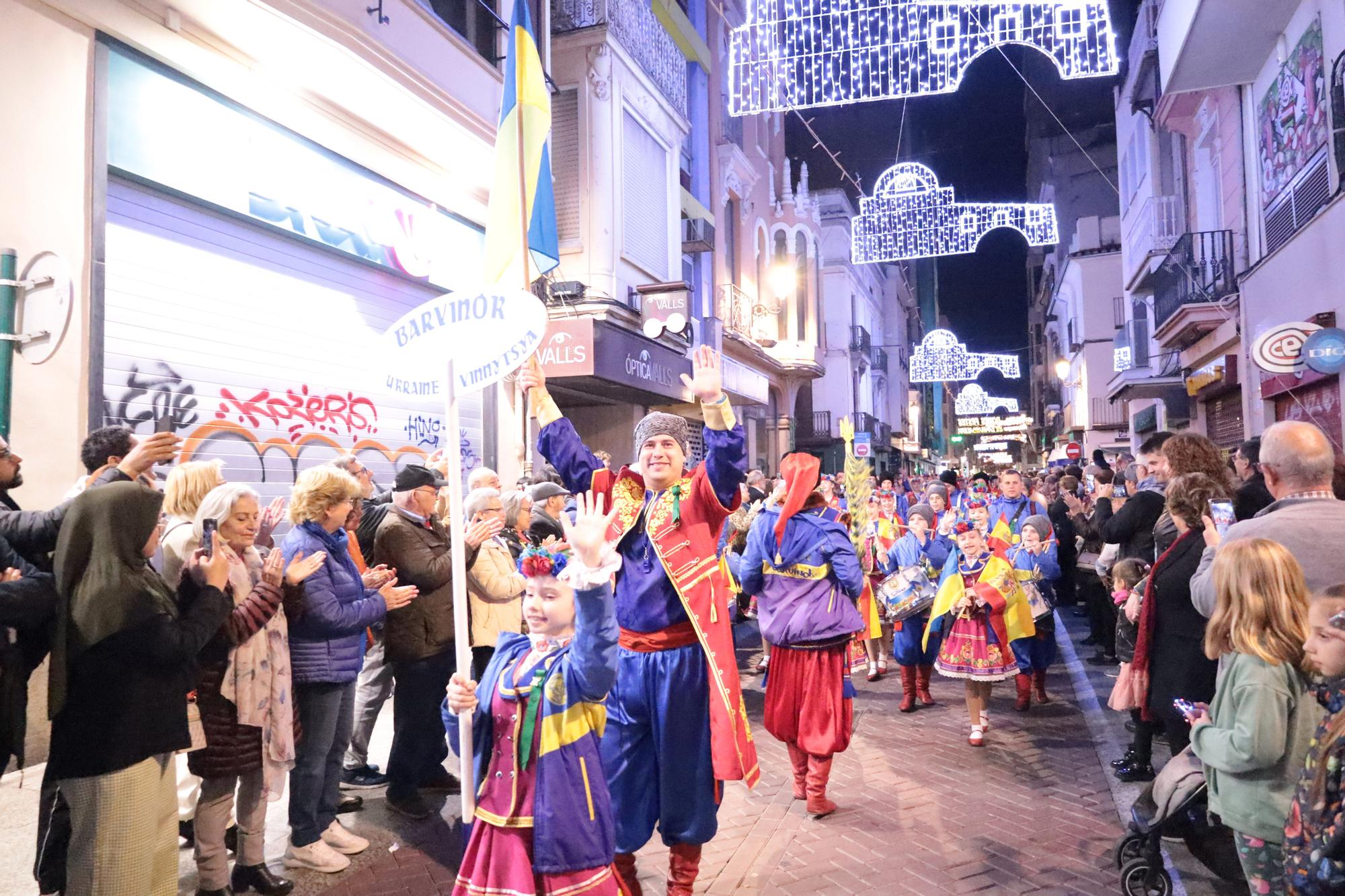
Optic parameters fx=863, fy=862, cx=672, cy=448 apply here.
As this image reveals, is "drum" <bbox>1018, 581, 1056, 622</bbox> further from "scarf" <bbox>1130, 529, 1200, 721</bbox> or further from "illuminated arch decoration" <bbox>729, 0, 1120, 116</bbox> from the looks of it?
"illuminated arch decoration" <bbox>729, 0, 1120, 116</bbox>

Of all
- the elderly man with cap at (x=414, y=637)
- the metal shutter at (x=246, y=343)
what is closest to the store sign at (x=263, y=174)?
the metal shutter at (x=246, y=343)

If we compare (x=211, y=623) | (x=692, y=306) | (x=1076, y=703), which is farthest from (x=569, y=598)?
(x=692, y=306)

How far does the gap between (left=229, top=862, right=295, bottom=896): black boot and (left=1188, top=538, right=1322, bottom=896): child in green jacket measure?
4.09 m

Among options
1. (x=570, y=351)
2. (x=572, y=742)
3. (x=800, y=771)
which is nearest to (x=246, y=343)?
(x=570, y=351)

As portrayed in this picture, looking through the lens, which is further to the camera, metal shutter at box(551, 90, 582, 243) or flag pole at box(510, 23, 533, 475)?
metal shutter at box(551, 90, 582, 243)

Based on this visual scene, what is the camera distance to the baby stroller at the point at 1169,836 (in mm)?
3807

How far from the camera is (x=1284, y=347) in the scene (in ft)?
33.0

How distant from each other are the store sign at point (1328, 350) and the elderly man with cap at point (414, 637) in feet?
30.3

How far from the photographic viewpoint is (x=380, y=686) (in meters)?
5.99

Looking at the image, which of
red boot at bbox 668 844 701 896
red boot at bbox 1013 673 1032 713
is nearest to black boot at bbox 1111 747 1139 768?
red boot at bbox 1013 673 1032 713

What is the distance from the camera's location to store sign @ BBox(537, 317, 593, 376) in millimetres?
12406

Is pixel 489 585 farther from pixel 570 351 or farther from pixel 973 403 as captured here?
pixel 973 403

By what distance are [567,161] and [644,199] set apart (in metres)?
1.98

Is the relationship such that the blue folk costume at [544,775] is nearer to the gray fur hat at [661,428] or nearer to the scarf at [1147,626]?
the gray fur hat at [661,428]
